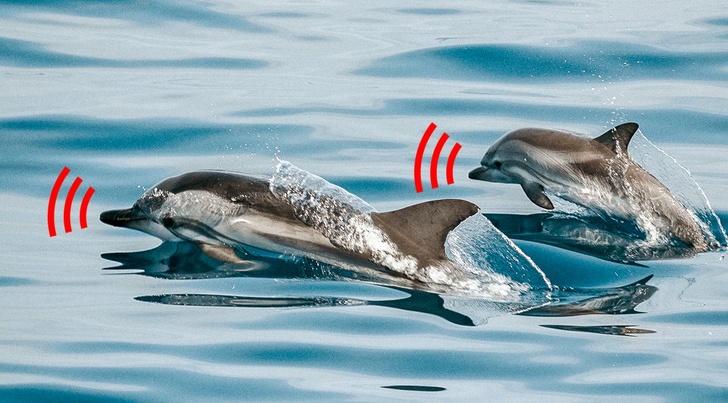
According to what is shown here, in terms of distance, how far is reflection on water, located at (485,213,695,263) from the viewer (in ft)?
29.9

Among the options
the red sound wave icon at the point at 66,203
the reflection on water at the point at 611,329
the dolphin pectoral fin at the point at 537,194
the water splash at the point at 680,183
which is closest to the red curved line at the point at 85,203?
the red sound wave icon at the point at 66,203

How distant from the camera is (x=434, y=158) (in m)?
11.8

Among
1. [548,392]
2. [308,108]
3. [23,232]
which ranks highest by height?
[308,108]

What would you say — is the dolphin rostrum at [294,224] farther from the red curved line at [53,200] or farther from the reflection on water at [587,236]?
the reflection on water at [587,236]

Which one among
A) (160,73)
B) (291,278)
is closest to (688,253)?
(291,278)

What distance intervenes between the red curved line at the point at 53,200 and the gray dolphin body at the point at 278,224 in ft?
1.74

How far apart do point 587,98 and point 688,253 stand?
5671 millimetres

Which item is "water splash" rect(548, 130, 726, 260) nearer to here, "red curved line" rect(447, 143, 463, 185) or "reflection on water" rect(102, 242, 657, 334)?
"red curved line" rect(447, 143, 463, 185)

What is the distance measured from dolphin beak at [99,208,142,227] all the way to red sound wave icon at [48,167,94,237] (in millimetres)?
435

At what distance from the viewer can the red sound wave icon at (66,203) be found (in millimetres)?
9562

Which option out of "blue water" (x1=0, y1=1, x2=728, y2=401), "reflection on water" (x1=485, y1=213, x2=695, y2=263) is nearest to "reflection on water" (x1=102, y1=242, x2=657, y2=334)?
"blue water" (x1=0, y1=1, x2=728, y2=401)

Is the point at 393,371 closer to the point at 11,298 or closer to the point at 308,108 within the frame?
the point at 11,298

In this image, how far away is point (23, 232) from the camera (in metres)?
9.34

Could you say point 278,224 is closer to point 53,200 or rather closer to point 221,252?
point 221,252
